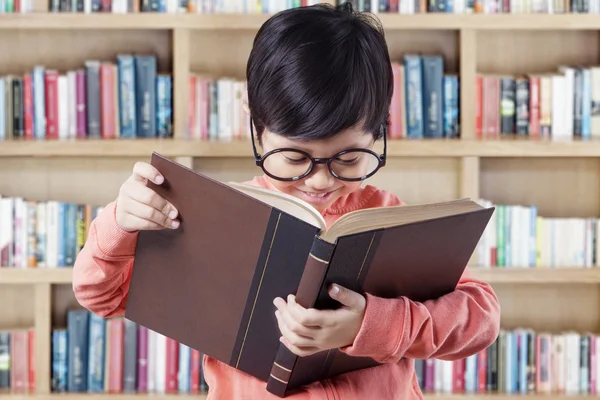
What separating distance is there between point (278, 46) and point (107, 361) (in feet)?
5.05

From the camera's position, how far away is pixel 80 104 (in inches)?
90.2

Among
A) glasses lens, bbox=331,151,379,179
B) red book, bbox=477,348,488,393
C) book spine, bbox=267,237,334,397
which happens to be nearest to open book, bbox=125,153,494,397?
book spine, bbox=267,237,334,397

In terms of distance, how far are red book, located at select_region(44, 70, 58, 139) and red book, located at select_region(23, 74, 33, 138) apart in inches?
1.6

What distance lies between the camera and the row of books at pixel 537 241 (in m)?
2.34

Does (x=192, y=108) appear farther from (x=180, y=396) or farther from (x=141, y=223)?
(x=141, y=223)

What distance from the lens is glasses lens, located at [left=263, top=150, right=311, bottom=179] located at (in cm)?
103

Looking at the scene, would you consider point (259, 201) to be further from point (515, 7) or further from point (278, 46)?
point (515, 7)

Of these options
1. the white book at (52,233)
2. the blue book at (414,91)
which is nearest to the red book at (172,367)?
the white book at (52,233)

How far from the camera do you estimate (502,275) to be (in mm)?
2301

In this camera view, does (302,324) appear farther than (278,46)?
No

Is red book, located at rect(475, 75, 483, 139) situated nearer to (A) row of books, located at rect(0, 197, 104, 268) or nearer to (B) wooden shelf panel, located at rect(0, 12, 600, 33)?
(B) wooden shelf panel, located at rect(0, 12, 600, 33)

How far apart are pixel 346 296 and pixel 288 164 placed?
21cm

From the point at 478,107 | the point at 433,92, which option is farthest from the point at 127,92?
the point at 478,107

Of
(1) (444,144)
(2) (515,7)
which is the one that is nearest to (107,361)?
(1) (444,144)
